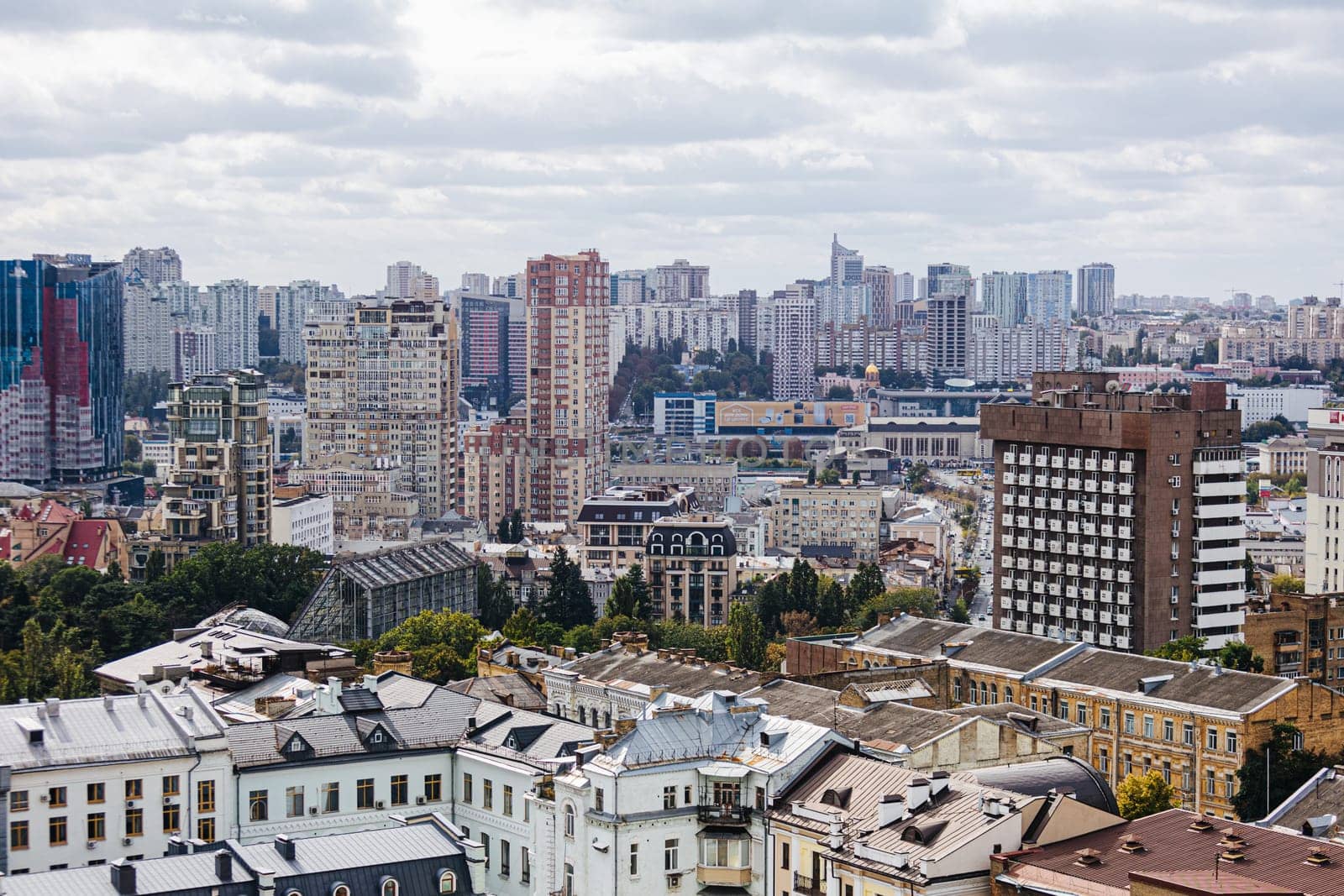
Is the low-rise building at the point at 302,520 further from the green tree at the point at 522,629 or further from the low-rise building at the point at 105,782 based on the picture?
the low-rise building at the point at 105,782

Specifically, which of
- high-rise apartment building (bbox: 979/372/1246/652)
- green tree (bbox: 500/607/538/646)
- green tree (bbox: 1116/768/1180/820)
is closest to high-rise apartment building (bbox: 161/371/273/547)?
green tree (bbox: 500/607/538/646)

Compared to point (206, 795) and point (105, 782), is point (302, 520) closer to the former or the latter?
point (206, 795)

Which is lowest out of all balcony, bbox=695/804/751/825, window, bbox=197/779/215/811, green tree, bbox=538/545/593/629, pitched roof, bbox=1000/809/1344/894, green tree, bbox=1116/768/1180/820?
green tree, bbox=538/545/593/629

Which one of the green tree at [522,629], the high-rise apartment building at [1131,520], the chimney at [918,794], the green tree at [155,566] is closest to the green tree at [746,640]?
the green tree at [522,629]

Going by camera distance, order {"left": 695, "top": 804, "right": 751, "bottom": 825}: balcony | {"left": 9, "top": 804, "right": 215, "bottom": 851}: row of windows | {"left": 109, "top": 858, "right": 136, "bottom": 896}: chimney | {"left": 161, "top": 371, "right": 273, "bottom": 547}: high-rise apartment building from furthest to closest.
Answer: {"left": 161, "top": 371, "right": 273, "bottom": 547}: high-rise apartment building, {"left": 9, "top": 804, "right": 215, "bottom": 851}: row of windows, {"left": 695, "top": 804, "right": 751, "bottom": 825}: balcony, {"left": 109, "top": 858, "right": 136, "bottom": 896}: chimney

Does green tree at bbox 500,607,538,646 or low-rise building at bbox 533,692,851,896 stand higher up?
low-rise building at bbox 533,692,851,896

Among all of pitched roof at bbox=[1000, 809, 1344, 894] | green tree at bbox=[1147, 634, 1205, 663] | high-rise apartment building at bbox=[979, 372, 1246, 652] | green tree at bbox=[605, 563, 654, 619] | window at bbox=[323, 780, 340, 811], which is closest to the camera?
pitched roof at bbox=[1000, 809, 1344, 894]

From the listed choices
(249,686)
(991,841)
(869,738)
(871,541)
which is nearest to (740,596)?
(871,541)

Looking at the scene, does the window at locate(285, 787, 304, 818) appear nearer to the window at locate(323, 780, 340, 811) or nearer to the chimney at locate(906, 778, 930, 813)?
the window at locate(323, 780, 340, 811)
